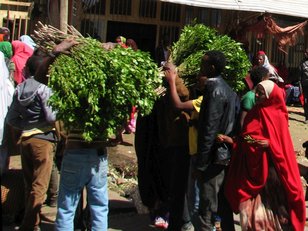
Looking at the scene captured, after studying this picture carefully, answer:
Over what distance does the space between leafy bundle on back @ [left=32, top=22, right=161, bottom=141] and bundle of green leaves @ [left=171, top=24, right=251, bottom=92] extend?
1.21m

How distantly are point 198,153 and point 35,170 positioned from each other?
1587mm

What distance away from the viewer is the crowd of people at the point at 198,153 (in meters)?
4.72

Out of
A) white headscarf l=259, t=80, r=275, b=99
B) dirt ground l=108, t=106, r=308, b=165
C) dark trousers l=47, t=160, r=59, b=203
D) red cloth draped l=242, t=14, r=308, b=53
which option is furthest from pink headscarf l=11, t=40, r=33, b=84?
red cloth draped l=242, t=14, r=308, b=53

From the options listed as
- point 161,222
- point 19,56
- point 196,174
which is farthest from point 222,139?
point 19,56

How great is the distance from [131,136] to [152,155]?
4.42m

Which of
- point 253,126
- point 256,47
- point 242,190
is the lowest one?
→ point 242,190

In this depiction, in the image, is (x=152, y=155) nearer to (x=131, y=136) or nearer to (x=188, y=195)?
(x=188, y=195)

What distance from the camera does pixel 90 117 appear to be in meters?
4.37

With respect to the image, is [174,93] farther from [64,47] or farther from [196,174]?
[64,47]

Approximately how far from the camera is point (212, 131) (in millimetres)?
5090

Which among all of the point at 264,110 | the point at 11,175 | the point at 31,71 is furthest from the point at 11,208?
the point at 264,110

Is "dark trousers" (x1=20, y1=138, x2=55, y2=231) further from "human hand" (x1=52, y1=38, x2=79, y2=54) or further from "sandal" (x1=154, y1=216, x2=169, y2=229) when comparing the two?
"human hand" (x1=52, y1=38, x2=79, y2=54)

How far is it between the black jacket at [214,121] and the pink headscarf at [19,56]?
4.48 m

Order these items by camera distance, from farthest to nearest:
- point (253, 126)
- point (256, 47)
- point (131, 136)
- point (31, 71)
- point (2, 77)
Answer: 1. point (256, 47)
2. point (131, 136)
3. point (31, 71)
4. point (253, 126)
5. point (2, 77)
